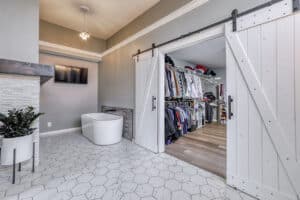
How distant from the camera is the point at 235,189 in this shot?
165 cm

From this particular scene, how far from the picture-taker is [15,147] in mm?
1673

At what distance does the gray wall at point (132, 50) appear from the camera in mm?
1798

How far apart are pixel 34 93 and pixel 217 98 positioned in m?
5.91

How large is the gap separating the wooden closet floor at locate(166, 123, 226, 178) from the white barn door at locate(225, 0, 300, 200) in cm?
51

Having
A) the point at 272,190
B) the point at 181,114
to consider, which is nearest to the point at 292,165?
the point at 272,190

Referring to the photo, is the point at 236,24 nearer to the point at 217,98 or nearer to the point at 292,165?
the point at 292,165

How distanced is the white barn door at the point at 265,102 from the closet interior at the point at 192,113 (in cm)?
54

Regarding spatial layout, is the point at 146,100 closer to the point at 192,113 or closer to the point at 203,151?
the point at 203,151

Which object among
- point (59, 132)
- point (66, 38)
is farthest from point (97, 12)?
point (59, 132)

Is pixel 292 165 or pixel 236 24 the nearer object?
pixel 292 165

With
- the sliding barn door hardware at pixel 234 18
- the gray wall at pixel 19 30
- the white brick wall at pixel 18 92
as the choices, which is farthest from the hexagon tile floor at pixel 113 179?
the sliding barn door hardware at pixel 234 18

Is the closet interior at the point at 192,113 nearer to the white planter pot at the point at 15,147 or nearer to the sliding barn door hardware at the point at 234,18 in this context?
the sliding barn door hardware at the point at 234,18

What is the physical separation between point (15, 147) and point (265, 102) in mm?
2872

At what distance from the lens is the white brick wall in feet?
6.19
